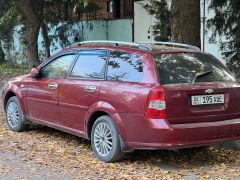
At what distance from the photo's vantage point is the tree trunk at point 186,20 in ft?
30.6

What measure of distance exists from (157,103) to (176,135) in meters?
0.45

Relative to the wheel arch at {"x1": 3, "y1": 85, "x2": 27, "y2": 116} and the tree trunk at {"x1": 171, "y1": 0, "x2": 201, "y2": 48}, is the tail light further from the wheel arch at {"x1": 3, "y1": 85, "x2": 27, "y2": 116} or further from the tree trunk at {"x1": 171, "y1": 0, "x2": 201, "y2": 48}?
the tree trunk at {"x1": 171, "y1": 0, "x2": 201, "y2": 48}

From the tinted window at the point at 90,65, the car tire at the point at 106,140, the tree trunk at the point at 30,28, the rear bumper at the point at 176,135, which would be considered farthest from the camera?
the tree trunk at the point at 30,28

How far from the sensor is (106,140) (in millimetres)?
6945

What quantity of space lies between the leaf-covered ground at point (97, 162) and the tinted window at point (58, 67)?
3.52ft

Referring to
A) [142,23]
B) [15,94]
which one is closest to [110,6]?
[142,23]

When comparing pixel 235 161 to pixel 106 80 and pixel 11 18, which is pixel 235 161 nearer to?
pixel 106 80

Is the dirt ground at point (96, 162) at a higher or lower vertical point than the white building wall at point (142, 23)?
lower

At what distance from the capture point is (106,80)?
7055 millimetres

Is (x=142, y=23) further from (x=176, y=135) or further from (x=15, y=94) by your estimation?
(x=176, y=135)

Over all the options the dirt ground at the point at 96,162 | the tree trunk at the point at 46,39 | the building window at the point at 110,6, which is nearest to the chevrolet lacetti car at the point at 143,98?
the dirt ground at the point at 96,162

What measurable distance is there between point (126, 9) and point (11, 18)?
25.3 ft

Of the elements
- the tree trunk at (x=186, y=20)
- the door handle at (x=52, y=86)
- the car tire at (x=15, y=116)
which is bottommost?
the car tire at (x=15, y=116)

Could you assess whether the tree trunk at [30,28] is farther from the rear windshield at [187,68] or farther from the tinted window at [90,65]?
the rear windshield at [187,68]
